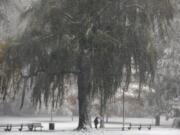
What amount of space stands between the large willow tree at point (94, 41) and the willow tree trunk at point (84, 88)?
64 mm

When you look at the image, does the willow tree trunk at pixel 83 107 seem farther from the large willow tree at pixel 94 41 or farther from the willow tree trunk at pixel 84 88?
the large willow tree at pixel 94 41

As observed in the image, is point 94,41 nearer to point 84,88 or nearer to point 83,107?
point 84,88

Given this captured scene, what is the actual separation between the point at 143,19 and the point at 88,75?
4.92 meters

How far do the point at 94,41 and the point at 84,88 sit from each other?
5.24 meters

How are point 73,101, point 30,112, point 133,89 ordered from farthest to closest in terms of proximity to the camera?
point 30,112
point 73,101
point 133,89

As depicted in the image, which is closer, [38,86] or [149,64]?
Answer: [149,64]

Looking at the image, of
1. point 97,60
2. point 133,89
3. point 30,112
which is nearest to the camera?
point 97,60

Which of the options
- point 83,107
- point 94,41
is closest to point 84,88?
point 83,107

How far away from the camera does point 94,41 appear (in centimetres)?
2988

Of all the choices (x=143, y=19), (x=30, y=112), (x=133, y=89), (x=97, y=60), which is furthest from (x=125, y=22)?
(x=30, y=112)

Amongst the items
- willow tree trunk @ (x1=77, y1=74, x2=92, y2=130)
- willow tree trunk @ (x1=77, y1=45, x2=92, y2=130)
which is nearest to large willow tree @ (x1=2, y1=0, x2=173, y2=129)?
willow tree trunk @ (x1=77, y1=45, x2=92, y2=130)

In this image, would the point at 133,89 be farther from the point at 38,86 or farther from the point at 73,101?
the point at 38,86

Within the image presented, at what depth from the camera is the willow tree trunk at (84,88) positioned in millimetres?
31391

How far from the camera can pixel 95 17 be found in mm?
30750
